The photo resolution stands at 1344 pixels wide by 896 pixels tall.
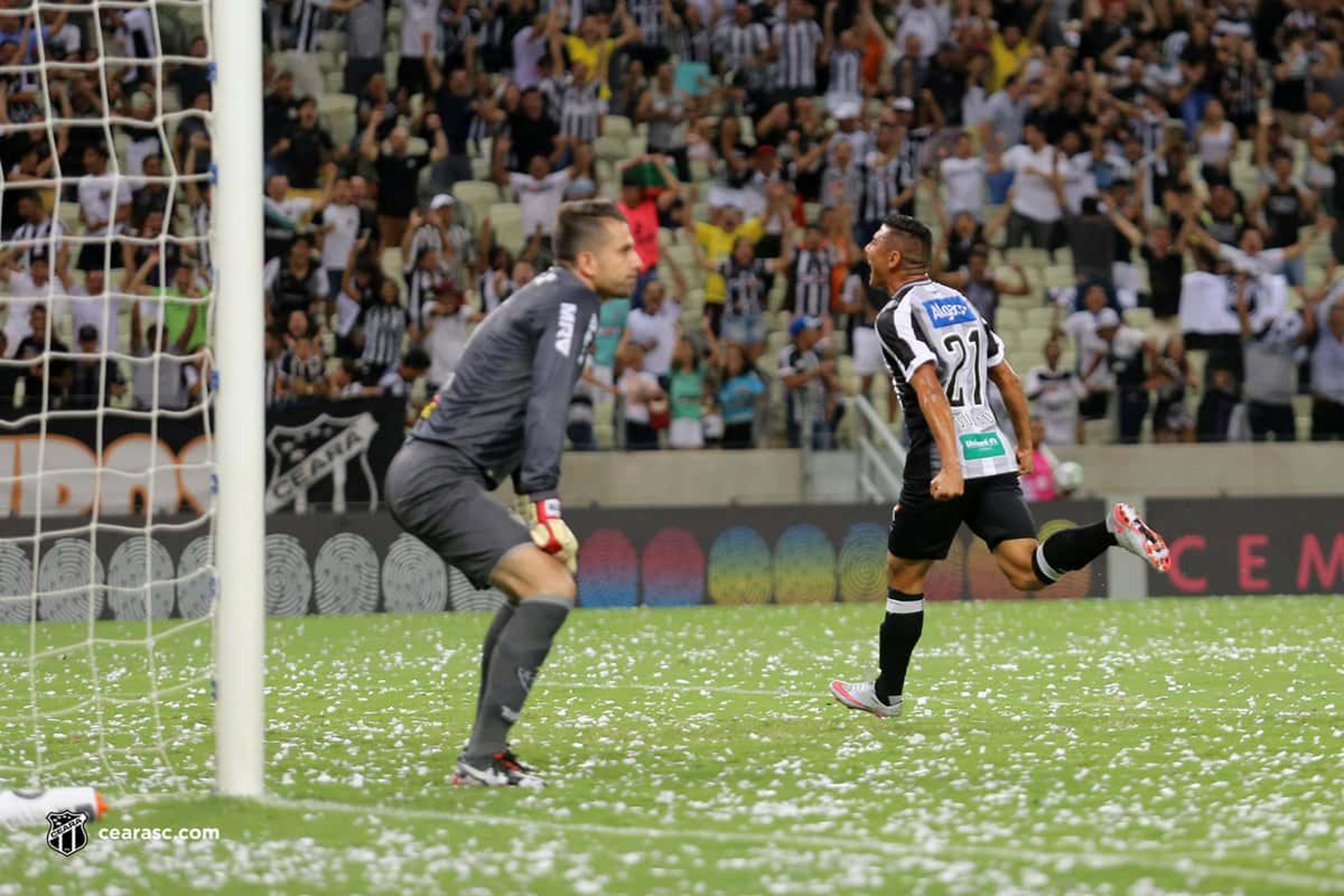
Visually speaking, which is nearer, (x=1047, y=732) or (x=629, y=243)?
(x=629, y=243)

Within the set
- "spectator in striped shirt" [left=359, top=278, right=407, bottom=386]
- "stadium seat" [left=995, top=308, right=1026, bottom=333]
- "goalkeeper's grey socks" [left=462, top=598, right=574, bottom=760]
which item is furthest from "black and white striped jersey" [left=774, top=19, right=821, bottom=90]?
"goalkeeper's grey socks" [left=462, top=598, right=574, bottom=760]

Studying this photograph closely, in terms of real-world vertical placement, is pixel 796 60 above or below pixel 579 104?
above

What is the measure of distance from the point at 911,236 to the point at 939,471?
1.04 m

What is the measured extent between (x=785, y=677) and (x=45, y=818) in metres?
5.42

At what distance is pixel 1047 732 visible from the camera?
8.33 m

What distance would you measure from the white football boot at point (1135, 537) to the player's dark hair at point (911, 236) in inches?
54.5

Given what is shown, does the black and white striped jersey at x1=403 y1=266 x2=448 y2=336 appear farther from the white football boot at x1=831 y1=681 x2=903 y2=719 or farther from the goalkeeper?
the goalkeeper

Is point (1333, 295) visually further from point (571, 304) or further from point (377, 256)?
point (571, 304)

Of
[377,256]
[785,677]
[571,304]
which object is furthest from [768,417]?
[571,304]

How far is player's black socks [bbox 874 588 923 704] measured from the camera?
8.83m

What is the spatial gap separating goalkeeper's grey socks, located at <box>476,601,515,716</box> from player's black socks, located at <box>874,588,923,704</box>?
2.13 m

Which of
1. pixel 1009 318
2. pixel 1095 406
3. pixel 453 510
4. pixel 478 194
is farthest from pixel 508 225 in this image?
pixel 453 510

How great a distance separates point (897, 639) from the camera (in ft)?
28.9

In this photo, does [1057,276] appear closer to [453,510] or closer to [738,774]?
[738,774]
